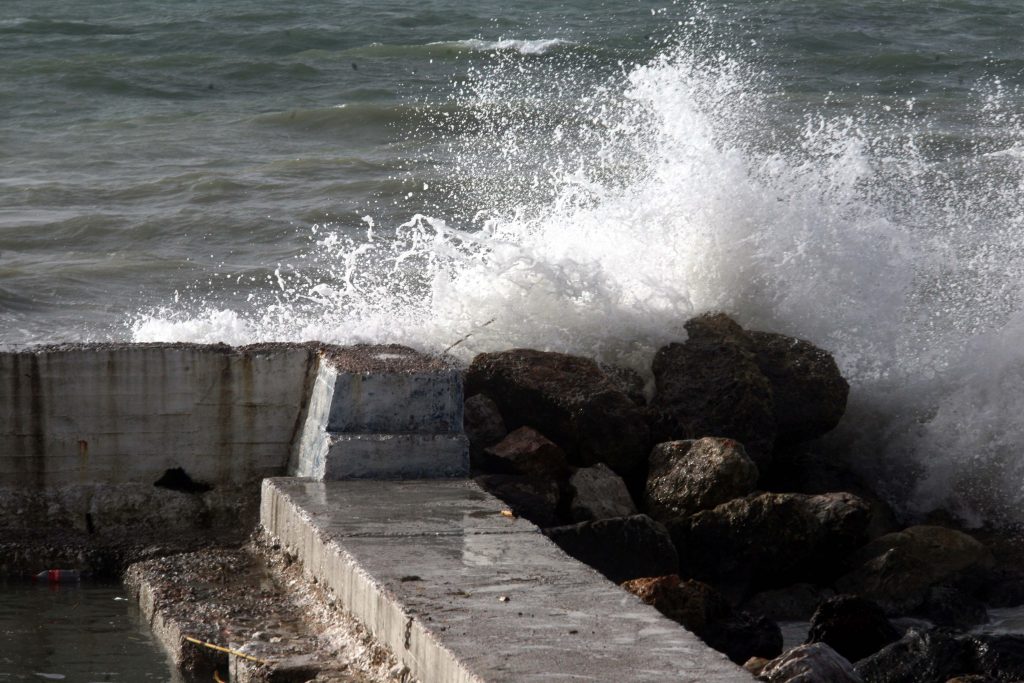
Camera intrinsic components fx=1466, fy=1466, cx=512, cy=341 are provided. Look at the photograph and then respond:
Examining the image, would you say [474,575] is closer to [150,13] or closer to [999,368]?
[999,368]

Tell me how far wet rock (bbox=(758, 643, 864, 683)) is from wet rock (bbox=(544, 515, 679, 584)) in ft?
4.08

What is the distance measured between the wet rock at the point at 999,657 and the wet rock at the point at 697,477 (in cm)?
136

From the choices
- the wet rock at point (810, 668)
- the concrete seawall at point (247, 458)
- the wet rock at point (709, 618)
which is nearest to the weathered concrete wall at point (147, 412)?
the concrete seawall at point (247, 458)

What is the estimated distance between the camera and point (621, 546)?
5.64 m

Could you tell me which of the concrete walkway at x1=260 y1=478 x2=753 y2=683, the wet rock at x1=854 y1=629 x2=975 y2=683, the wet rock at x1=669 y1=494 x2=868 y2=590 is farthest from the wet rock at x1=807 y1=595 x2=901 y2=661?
the concrete walkway at x1=260 y1=478 x2=753 y2=683

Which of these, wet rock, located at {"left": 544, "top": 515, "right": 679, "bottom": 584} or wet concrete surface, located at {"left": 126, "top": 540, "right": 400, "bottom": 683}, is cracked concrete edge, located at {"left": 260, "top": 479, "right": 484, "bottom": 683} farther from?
wet rock, located at {"left": 544, "top": 515, "right": 679, "bottom": 584}

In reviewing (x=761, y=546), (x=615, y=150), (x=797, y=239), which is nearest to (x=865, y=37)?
(x=615, y=150)

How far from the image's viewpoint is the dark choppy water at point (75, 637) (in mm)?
4566

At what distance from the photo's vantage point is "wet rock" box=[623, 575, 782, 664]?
5062mm

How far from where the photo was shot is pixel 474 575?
4324 mm

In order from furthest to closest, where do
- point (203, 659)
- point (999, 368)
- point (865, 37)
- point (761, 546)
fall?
point (865, 37) → point (999, 368) → point (761, 546) → point (203, 659)

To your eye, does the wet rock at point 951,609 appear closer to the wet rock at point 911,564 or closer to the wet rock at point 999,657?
the wet rock at point 911,564

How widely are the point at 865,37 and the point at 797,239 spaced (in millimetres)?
15135

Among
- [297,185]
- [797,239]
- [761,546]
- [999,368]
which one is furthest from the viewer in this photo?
[297,185]
